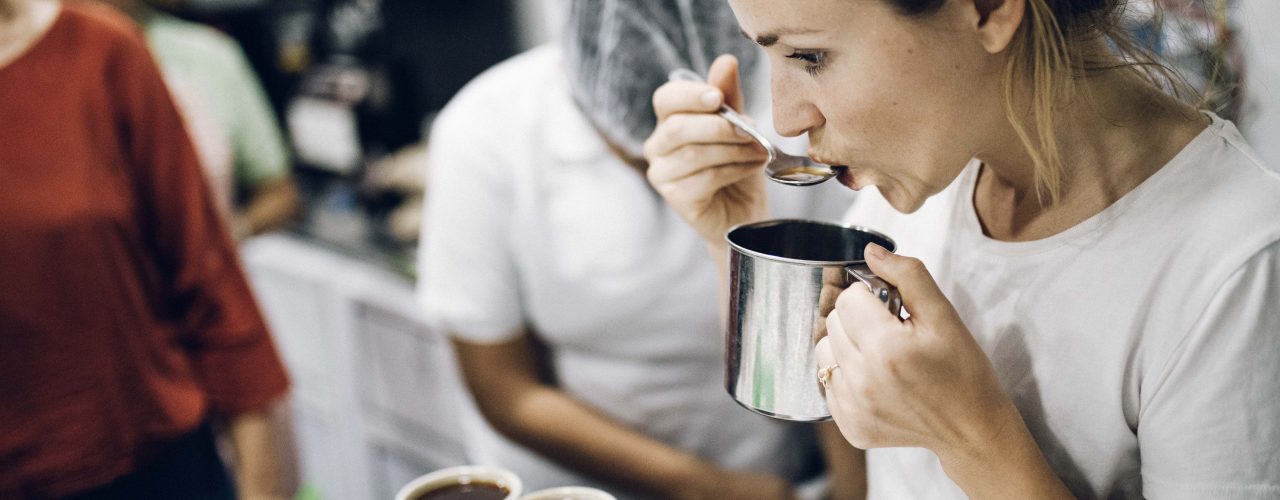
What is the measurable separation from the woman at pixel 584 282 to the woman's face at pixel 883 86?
23.0 inches

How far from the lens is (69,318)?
1.21m

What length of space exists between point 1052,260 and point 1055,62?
156mm

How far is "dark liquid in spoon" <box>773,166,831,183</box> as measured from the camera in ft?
2.73

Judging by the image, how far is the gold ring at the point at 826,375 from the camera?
0.72 metres

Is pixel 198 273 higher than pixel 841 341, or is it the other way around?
pixel 841 341

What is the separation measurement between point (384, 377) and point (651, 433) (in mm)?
1393

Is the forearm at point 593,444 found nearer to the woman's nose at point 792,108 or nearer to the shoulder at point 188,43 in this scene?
the woman's nose at point 792,108

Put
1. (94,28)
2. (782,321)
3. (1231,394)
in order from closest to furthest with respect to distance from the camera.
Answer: (1231,394)
(782,321)
(94,28)

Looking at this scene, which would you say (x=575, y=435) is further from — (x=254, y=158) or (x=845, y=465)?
(x=254, y=158)

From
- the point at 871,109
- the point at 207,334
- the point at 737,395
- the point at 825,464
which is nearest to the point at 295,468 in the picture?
the point at 207,334

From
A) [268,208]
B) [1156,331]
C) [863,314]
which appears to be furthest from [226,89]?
[1156,331]

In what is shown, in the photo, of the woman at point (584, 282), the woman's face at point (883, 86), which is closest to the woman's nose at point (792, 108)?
the woman's face at point (883, 86)

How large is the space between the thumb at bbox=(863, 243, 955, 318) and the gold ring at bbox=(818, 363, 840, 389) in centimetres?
7

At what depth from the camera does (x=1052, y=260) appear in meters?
0.76
